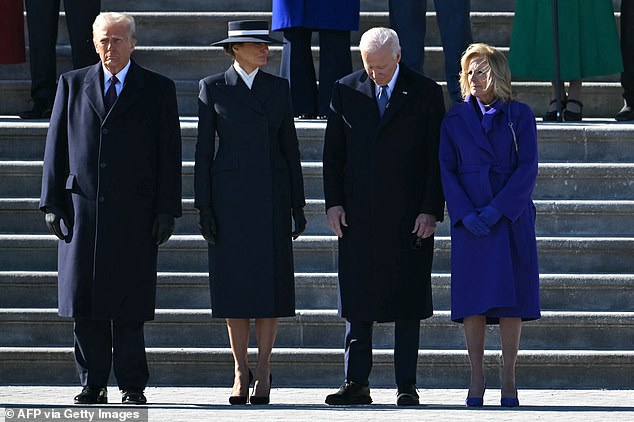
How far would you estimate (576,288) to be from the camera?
34.2 feet

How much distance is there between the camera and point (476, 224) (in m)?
9.05

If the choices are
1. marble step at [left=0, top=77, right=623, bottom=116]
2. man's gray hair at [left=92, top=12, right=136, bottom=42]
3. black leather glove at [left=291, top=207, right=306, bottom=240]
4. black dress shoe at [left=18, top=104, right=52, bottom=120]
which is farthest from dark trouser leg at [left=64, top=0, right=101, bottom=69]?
black leather glove at [left=291, top=207, right=306, bottom=240]

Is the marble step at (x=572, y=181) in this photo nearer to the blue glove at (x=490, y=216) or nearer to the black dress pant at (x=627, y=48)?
the black dress pant at (x=627, y=48)

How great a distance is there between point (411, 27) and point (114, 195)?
324cm

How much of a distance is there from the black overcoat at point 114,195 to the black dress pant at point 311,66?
8.61ft

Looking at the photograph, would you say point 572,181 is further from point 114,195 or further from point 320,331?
point 114,195

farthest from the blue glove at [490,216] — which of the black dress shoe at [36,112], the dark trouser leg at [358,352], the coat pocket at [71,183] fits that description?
the black dress shoe at [36,112]

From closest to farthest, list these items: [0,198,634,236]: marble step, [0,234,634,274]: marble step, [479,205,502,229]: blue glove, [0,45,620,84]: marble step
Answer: [479,205,502,229]: blue glove
[0,234,634,274]: marble step
[0,198,634,236]: marble step
[0,45,620,84]: marble step

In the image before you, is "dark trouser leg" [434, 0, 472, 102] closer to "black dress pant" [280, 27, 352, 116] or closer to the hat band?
"black dress pant" [280, 27, 352, 116]

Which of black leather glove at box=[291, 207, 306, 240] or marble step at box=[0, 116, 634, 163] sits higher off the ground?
marble step at box=[0, 116, 634, 163]

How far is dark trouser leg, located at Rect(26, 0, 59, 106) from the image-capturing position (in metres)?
12.2

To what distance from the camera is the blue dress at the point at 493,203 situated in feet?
29.7

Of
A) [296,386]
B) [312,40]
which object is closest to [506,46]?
[312,40]

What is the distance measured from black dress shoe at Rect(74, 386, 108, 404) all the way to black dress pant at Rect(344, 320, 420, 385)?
1183 mm
